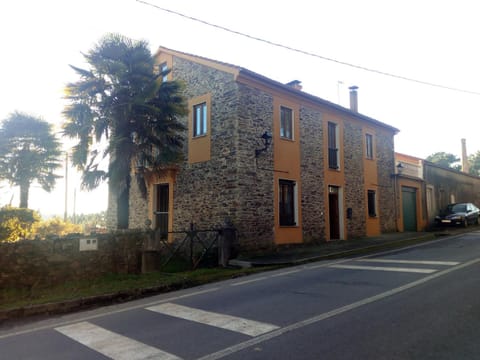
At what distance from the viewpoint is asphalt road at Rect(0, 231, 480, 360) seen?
161 inches

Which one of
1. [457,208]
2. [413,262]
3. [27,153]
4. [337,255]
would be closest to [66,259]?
[337,255]

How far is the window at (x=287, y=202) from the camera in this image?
1435 centimetres

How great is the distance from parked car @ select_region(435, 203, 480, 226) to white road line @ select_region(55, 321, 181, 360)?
21.9 m

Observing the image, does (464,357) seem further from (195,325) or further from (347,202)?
(347,202)

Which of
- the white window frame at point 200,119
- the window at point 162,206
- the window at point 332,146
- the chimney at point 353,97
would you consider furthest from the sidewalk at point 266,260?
the chimney at point 353,97

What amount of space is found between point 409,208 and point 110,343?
21.3 m

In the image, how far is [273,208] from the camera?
542 inches

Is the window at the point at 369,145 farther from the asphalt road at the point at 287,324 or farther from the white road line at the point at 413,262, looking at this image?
the asphalt road at the point at 287,324

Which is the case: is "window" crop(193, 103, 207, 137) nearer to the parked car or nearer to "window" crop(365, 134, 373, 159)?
"window" crop(365, 134, 373, 159)

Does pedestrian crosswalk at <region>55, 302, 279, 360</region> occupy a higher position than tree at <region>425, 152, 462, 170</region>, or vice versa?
tree at <region>425, 152, 462, 170</region>

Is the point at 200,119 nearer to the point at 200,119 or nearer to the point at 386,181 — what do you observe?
the point at 200,119

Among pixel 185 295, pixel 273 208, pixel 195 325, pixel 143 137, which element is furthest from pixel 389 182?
pixel 195 325

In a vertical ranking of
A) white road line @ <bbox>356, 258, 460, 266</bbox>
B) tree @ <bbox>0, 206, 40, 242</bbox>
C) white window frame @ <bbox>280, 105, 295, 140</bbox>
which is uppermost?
white window frame @ <bbox>280, 105, 295, 140</bbox>

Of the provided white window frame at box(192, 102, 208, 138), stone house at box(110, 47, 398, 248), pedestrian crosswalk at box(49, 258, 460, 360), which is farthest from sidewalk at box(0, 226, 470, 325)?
white window frame at box(192, 102, 208, 138)
